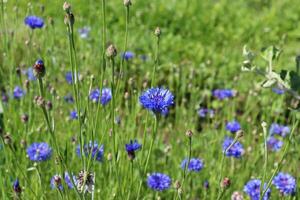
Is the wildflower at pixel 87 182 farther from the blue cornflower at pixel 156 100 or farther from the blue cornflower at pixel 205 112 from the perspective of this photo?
the blue cornflower at pixel 205 112

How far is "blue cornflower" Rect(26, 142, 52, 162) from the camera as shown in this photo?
6.19 ft

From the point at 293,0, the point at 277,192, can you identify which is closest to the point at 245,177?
the point at 277,192

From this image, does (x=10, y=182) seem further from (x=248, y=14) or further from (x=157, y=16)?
(x=248, y=14)

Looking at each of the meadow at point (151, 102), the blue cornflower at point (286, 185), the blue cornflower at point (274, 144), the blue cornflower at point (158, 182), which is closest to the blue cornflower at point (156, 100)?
the meadow at point (151, 102)

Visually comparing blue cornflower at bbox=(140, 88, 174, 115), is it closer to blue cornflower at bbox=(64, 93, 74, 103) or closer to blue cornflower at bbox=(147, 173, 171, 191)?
blue cornflower at bbox=(147, 173, 171, 191)

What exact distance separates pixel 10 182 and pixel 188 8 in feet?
9.27

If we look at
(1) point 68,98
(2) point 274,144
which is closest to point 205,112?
(2) point 274,144

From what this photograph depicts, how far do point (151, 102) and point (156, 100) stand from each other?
0.01 metres

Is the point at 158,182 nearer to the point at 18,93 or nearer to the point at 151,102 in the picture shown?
the point at 151,102

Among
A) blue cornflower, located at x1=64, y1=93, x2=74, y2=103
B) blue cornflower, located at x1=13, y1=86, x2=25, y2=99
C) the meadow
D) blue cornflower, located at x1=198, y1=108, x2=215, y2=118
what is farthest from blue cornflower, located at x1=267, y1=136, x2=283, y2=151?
blue cornflower, located at x1=13, y1=86, x2=25, y2=99

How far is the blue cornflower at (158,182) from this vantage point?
6.27 ft

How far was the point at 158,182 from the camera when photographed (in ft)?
6.33

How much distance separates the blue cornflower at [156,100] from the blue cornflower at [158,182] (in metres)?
0.59

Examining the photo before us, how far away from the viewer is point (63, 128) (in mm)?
2422
